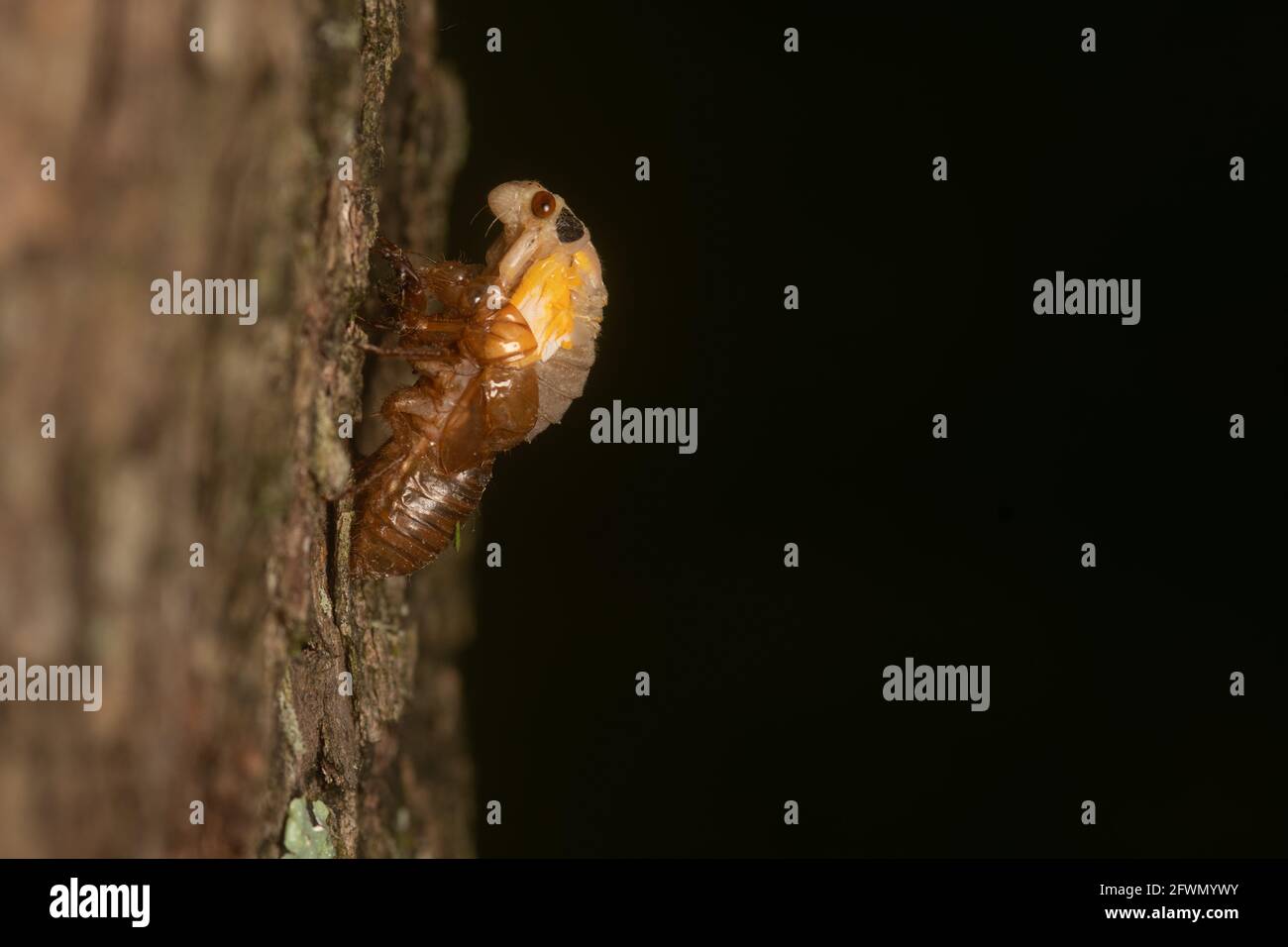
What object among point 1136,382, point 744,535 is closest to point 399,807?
point 744,535

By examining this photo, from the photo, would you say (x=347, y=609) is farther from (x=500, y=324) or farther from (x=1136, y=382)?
(x=1136, y=382)

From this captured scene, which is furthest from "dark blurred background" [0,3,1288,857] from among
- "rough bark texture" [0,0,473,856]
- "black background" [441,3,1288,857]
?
"rough bark texture" [0,0,473,856]

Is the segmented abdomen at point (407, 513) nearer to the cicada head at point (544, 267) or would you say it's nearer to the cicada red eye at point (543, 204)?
the cicada head at point (544, 267)

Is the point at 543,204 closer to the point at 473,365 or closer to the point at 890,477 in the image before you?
the point at 473,365

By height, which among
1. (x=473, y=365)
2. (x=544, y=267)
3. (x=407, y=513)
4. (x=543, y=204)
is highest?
(x=543, y=204)

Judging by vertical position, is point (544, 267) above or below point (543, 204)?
below

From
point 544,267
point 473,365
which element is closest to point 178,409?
point 473,365
